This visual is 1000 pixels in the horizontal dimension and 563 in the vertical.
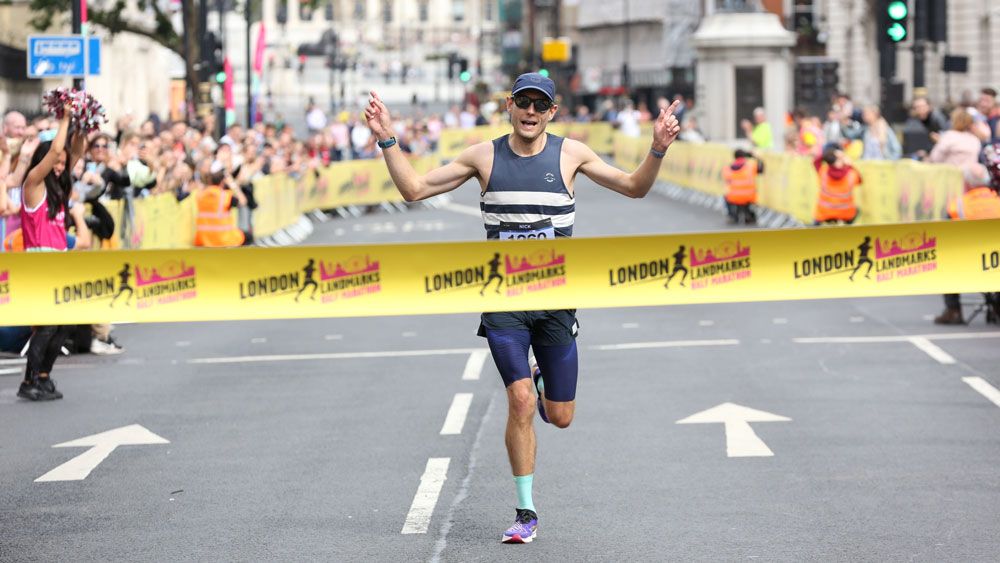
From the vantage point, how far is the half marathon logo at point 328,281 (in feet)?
29.2

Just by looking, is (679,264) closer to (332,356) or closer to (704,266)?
(704,266)

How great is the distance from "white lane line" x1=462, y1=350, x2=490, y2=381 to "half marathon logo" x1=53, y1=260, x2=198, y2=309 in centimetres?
494

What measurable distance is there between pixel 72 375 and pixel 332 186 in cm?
2176

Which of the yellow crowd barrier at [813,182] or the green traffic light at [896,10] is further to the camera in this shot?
the green traffic light at [896,10]

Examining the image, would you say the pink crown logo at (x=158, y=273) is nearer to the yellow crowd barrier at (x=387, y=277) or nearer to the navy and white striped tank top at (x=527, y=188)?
the yellow crowd barrier at (x=387, y=277)

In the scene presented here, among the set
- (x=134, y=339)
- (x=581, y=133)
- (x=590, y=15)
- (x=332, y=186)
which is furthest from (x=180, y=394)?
(x=590, y=15)

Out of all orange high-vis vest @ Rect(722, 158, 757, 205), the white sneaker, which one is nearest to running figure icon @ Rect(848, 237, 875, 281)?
the white sneaker

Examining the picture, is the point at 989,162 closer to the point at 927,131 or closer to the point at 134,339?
the point at 134,339

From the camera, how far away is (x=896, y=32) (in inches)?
930

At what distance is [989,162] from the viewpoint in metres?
15.4

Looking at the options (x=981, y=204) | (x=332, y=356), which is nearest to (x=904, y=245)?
(x=981, y=204)

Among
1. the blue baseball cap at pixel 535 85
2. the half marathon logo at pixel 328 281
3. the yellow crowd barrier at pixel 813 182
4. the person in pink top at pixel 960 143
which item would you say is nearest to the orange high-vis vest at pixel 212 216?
the yellow crowd barrier at pixel 813 182

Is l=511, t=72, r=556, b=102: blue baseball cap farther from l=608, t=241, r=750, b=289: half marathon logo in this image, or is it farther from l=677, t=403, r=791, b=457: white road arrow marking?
l=677, t=403, r=791, b=457: white road arrow marking

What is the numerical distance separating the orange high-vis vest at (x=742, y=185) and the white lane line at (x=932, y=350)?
14710mm
